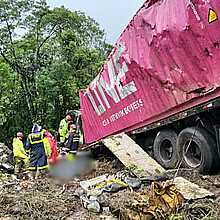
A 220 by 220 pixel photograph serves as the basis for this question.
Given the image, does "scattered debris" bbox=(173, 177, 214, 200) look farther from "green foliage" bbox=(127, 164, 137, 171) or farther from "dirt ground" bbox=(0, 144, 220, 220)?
"green foliage" bbox=(127, 164, 137, 171)

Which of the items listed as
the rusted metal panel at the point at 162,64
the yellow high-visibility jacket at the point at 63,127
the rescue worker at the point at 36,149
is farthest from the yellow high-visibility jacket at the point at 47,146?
the yellow high-visibility jacket at the point at 63,127

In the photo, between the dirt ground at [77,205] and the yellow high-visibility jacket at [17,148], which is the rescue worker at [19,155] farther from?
the dirt ground at [77,205]

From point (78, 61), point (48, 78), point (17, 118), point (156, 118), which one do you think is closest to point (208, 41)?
point (156, 118)

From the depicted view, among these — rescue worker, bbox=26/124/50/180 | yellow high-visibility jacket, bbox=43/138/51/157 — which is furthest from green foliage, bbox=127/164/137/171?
yellow high-visibility jacket, bbox=43/138/51/157

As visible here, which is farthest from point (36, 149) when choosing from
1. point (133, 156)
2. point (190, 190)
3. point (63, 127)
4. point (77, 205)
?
point (63, 127)

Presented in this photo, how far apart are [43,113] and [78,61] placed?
17.1 ft

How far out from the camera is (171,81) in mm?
4602

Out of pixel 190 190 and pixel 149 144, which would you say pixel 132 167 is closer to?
pixel 149 144

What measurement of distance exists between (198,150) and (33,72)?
45.2ft

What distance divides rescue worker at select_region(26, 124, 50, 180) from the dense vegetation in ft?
24.3

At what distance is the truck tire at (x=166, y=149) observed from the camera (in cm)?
531

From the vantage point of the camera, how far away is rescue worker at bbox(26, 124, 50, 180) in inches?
268

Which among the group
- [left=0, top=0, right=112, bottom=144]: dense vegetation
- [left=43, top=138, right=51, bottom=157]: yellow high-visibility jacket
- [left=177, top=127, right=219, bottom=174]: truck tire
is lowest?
[left=177, top=127, right=219, bottom=174]: truck tire

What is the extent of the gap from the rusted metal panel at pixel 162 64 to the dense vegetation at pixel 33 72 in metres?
9.24
